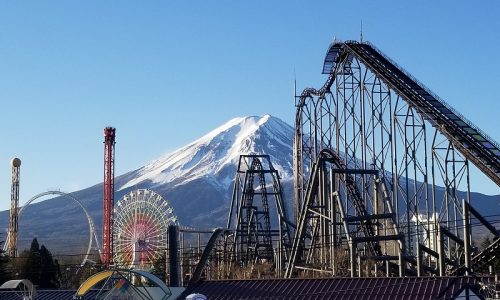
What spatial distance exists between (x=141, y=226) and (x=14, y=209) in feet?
38.7

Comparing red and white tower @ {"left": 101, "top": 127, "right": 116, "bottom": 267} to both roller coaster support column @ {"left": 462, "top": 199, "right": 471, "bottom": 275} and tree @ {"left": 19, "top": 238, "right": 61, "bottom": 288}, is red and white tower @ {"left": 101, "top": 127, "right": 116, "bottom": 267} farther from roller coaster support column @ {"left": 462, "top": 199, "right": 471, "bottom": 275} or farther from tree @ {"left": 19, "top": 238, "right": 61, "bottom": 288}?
roller coaster support column @ {"left": 462, "top": 199, "right": 471, "bottom": 275}

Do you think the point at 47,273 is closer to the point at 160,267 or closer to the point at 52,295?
the point at 160,267

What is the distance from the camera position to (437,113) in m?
40.5

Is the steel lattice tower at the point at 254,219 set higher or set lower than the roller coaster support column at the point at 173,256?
higher

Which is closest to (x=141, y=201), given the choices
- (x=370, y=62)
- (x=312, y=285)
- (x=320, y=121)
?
(x=320, y=121)

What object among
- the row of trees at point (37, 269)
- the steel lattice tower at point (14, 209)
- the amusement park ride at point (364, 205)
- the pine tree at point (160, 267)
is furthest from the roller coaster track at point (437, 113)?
the steel lattice tower at point (14, 209)

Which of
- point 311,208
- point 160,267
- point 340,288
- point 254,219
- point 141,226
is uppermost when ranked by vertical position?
point 141,226

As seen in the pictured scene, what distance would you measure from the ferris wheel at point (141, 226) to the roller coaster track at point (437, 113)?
33.0m

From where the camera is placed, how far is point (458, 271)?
33.2 m

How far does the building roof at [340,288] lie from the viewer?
26.3 metres

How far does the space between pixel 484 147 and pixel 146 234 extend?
43.3 meters

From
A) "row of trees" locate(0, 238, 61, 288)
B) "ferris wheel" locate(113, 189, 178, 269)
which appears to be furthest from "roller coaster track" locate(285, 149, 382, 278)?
"ferris wheel" locate(113, 189, 178, 269)

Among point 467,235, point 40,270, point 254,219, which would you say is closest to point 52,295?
point 467,235

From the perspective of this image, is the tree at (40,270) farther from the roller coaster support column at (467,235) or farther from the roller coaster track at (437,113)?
the roller coaster support column at (467,235)
